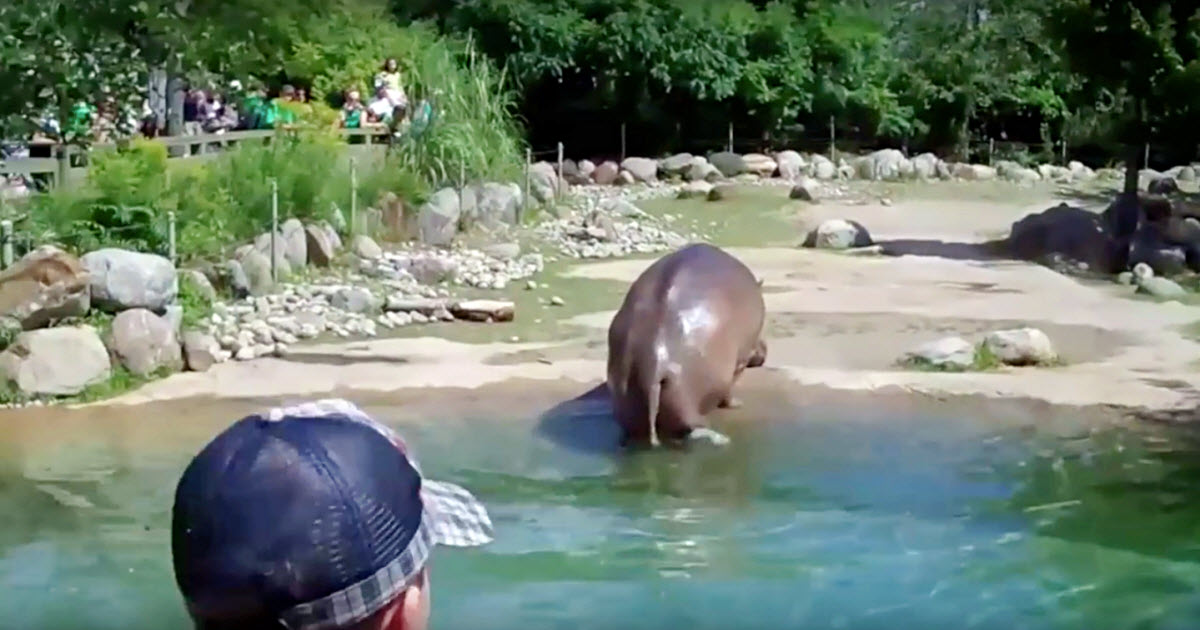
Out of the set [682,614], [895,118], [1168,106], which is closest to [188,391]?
[682,614]

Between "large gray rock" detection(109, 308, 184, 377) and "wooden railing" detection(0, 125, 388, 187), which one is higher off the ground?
"wooden railing" detection(0, 125, 388, 187)

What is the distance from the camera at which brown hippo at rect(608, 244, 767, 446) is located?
339 inches

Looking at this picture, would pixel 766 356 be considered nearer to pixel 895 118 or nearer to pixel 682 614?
pixel 682 614

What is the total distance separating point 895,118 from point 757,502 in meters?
22.7

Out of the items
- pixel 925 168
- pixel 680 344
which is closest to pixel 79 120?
pixel 680 344

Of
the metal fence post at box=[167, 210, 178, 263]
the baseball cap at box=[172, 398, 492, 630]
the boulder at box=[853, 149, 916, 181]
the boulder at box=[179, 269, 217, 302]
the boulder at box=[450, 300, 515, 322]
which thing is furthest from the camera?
the boulder at box=[853, 149, 916, 181]

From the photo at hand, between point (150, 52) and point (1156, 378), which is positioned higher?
point (150, 52)

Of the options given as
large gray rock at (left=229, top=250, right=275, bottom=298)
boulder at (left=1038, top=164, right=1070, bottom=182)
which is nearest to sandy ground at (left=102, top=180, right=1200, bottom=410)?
large gray rock at (left=229, top=250, right=275, bottom=298)

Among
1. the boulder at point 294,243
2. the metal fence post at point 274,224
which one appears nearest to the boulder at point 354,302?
the metal fence post at point 274,224

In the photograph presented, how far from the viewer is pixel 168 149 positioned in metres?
15.2

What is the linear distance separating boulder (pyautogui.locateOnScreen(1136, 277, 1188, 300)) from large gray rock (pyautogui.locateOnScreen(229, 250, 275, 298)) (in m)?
6.94

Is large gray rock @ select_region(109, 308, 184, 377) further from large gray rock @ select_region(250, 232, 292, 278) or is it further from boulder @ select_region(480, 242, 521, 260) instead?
boulder @ select_region(480, 242, 521, 260)

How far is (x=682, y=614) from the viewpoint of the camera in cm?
627

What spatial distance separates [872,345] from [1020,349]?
3.48 feet
